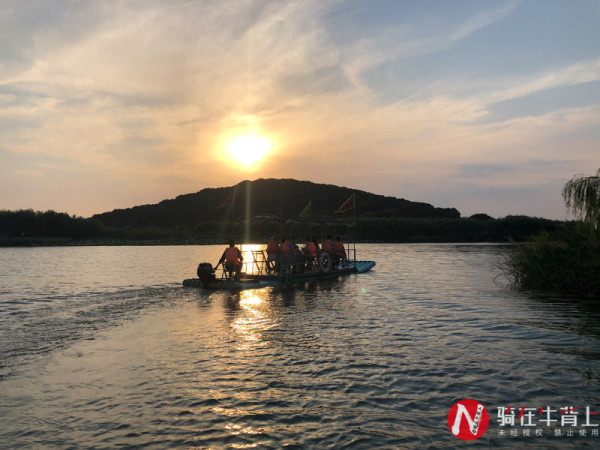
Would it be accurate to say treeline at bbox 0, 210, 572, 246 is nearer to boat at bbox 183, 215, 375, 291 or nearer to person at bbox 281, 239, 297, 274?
boat at bbox 183, 215, 375, 291

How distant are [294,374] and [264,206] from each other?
150 meters

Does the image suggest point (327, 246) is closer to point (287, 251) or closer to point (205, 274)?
point (287, 251)

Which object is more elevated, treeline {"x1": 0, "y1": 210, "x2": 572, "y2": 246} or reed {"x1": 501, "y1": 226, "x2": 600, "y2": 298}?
treeline {"x1": 0, "y1": 210, "x2": 572, "y2": 246}

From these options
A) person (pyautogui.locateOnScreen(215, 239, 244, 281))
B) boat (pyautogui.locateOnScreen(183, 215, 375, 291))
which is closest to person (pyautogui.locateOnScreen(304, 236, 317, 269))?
boat (pyautogui.locateOnScreen(183, 215, 375, 291))

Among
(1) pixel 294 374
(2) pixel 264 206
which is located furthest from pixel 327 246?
(2) pixel 264 206

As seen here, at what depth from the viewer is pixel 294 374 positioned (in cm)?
834

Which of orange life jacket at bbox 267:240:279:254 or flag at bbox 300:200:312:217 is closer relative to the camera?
flag at bbox 300:200:312:217

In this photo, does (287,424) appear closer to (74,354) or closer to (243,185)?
(74,354)

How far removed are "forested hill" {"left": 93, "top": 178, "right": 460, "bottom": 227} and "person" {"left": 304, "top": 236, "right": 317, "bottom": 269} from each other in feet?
378

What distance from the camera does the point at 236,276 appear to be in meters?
21.9

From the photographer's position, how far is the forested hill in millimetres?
150100

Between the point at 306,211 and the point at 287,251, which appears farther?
the point at 306,211

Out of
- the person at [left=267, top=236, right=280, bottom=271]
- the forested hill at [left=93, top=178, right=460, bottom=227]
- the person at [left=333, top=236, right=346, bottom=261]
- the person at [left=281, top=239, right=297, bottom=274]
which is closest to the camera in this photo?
the person at [left=281, top=239, right=297, bottom=274]

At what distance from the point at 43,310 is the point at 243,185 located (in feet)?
518
